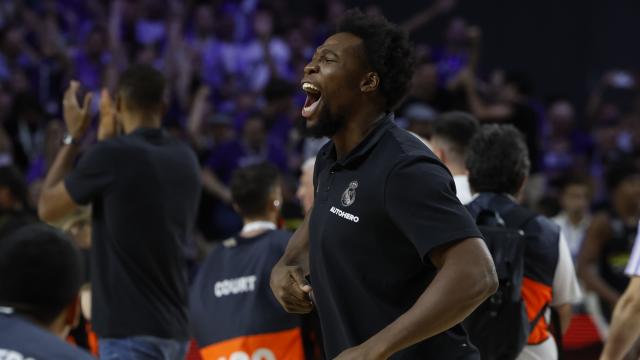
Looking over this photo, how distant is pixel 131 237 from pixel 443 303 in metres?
2.77

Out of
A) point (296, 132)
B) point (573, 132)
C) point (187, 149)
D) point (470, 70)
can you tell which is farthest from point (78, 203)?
point (573, 132)

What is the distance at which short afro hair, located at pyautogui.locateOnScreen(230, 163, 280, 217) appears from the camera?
6125 mm

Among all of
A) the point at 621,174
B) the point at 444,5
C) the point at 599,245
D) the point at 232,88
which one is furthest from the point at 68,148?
the point at 444,5

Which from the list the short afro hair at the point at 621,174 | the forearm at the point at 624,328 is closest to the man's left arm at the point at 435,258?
the forearm at the point at 624,328

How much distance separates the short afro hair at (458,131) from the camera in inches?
227

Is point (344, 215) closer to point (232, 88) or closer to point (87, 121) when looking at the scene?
point (87, 121)

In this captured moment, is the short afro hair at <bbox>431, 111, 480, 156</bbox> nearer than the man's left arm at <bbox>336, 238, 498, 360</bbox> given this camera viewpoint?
No

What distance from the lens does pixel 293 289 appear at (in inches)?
148

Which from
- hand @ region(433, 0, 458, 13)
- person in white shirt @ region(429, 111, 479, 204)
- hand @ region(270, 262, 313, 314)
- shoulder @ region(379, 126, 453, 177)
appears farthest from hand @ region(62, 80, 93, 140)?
hand @ region(433, 0, 458, 13)

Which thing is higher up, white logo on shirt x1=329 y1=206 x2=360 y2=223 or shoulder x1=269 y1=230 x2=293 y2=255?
white logo on shirt x1=329 y1=206 x2=360 y2=223

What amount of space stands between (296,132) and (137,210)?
17.1ft

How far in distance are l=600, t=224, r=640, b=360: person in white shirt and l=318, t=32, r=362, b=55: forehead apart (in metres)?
1.51

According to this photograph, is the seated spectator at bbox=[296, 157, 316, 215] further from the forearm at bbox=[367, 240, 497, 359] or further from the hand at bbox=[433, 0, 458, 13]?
the hand at bbox=[433, 0, 458, 13]

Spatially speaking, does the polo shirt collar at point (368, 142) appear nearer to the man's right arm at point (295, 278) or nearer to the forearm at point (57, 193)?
the man's right arm at point (295, 278)
